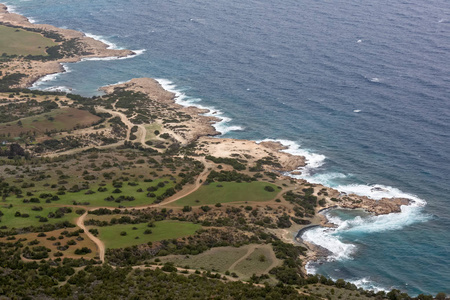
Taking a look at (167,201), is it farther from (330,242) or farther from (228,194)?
(330,242)

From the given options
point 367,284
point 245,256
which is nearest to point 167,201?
point 245,256

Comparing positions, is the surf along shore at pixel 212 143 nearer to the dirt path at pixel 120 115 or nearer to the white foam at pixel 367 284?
the dirt path at pixel 120 115

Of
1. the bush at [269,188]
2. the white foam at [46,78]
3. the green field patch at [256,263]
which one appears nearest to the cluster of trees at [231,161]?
the bush at [269,188]

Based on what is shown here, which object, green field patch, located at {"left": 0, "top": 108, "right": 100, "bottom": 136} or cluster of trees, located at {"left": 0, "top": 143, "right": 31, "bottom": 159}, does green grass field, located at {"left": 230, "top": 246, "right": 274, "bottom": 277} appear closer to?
cluster of trees, located at {"left": 0, "top": 143, "right": 31, "bottom": 159}

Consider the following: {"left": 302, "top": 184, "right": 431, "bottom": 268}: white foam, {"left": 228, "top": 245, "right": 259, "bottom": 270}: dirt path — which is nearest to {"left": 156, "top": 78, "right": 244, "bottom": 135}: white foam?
{"left": 302, "top": 184, "right": 431, "bottom": 268}: white foam

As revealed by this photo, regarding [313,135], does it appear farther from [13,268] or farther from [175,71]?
[13,268]

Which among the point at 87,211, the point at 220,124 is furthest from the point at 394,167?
the point at 87,211
